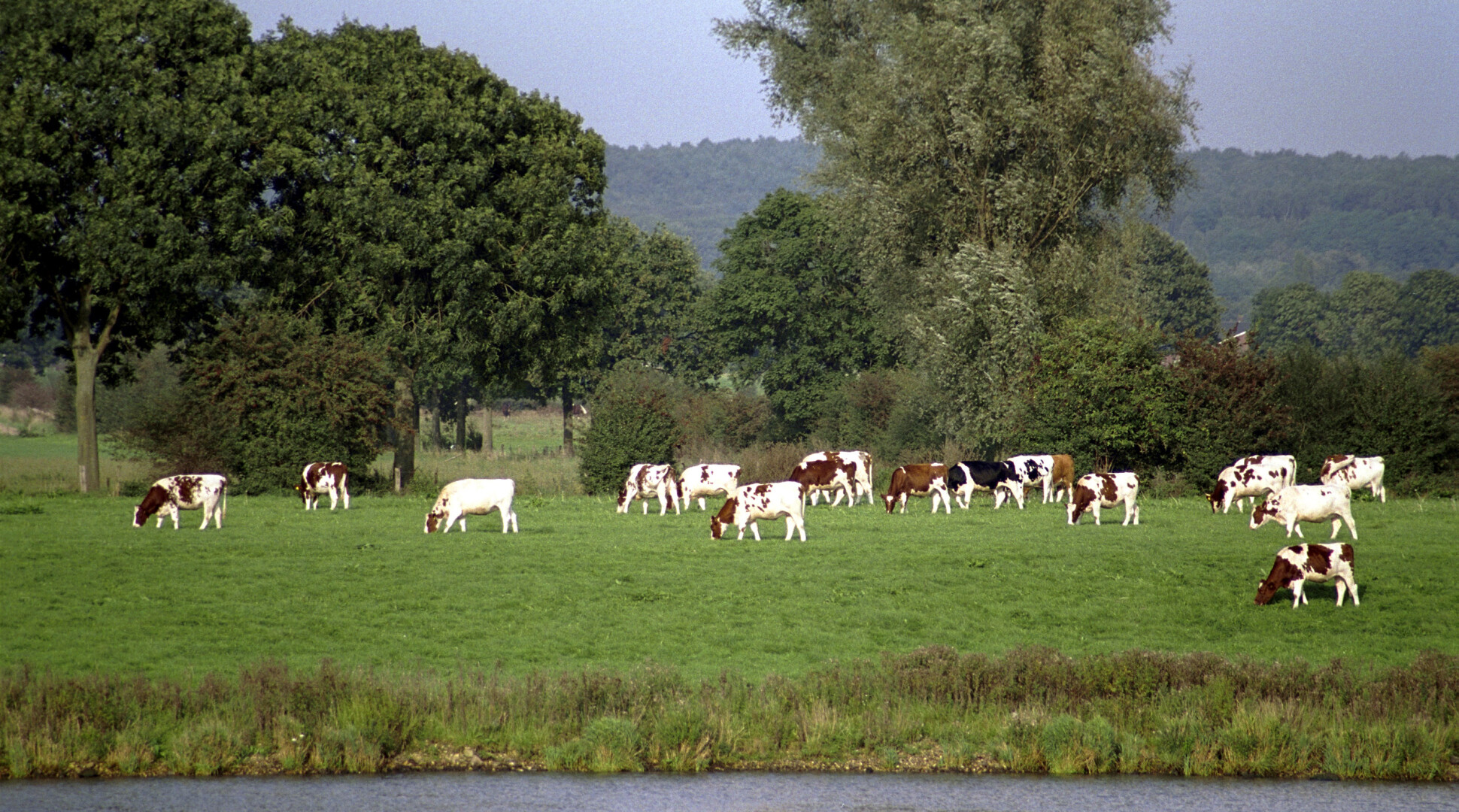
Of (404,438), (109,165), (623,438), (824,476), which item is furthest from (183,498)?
(623,438)

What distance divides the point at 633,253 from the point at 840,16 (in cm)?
4085

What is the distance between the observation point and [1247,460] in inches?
1443

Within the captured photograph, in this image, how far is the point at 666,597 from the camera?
22641mm

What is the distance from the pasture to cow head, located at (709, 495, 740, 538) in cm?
38

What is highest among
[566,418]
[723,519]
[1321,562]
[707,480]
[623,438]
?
[566,418]

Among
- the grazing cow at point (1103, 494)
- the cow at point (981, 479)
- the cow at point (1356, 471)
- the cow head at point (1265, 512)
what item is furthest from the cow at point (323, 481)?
the cow at point (1356, 471)

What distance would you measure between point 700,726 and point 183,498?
18.8m

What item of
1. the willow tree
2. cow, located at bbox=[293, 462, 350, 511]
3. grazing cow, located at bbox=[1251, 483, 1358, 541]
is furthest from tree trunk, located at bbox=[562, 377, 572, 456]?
grazing cow, located at bbox=[1251, 483, 1358, 541]

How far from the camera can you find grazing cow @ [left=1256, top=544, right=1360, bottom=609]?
72.8 ft

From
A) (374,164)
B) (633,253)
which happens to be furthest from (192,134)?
(633,253)

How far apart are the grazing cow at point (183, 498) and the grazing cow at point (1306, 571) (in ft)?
70.4

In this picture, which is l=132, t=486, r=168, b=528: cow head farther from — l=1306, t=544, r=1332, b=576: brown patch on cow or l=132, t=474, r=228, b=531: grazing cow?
l=1306, t=544, r=1332, b=576: brown patch on cow

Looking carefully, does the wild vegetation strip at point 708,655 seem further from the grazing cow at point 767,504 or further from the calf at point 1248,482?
the calf at point 1248,482

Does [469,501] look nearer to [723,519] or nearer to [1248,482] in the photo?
[723,519]
